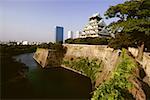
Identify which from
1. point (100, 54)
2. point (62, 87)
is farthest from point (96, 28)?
point (62, 87)

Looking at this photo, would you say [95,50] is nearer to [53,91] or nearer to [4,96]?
[53,91]

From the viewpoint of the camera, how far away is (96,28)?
2314 inches

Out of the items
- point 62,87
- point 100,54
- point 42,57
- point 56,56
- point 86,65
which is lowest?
point 62,87

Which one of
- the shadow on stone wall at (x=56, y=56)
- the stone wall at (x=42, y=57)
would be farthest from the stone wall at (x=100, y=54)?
the stone wall at (x=42, y=57)

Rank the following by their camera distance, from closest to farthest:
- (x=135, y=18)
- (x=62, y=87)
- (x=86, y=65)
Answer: (x=135, y=18), (x=62, y=87), (x=86, y=65)

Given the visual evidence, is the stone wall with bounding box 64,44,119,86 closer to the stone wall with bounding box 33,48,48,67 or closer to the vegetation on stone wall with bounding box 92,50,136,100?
the stone wall with bounding box 33,48,48,67

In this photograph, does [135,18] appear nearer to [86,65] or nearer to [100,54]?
[100,54]

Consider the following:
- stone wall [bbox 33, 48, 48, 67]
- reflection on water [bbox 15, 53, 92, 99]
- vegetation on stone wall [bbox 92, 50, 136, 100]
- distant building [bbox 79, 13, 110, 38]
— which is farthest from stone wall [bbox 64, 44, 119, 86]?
distant building [bbox 79, 13, 110, 38]

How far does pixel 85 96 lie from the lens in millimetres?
20281

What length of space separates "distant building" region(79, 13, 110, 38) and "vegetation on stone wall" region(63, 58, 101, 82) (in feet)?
72.8

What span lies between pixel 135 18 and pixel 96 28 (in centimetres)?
3784

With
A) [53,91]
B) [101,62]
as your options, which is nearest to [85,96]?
[53,91]

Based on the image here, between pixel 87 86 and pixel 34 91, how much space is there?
230 inches

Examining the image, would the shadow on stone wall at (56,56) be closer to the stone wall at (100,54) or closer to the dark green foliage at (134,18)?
the stone wall at (100,54)
